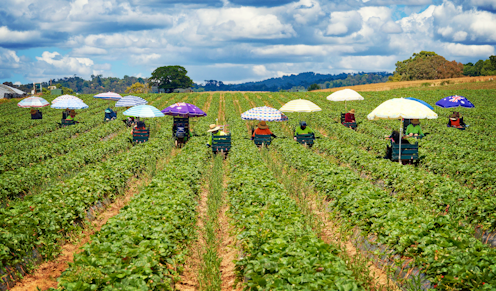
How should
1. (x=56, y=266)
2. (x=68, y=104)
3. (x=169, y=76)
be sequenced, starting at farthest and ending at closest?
(x=169, y=76) < (x=68, y=104) < (x=56, y=266)

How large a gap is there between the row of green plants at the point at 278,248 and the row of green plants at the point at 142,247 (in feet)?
3.71

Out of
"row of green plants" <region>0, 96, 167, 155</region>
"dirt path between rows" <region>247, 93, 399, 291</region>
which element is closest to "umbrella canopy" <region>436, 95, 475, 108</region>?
"dirt path between rows" <region>247, 93, 399, 291</region>

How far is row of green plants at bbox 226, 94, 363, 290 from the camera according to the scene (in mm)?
4535

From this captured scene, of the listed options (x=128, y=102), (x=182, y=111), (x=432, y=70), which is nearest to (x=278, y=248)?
(x=182, y=111)

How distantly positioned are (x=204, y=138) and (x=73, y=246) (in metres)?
11.1

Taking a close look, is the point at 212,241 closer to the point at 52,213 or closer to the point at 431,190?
the point at 52,213

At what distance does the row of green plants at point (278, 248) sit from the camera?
14.9 feet

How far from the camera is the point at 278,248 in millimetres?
5344

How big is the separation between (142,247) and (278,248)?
6.97ft

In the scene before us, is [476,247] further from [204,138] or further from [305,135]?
[204,138]

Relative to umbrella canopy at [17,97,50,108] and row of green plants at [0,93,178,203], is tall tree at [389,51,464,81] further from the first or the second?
row of green plants at [0,93,178,203]

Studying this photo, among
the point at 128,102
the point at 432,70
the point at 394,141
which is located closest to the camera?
the point at 394,141

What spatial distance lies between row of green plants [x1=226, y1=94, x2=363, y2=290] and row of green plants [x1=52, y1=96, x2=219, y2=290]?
1131 mm

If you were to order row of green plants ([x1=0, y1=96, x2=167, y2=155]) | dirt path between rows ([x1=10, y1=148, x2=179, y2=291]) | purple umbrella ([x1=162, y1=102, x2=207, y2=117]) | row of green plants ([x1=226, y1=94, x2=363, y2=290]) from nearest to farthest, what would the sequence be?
row of green plants ([x1=226, y1=94, x2=363, y2=290]) < dirt path between rows ([x1=10, y1=148, x2=179, y2=291]) < row of green plants ([x1=0, y1=96, x2=167, y2=155]) < purple umbrella ([x1=162, y1=102, x2=207, y2=117])
